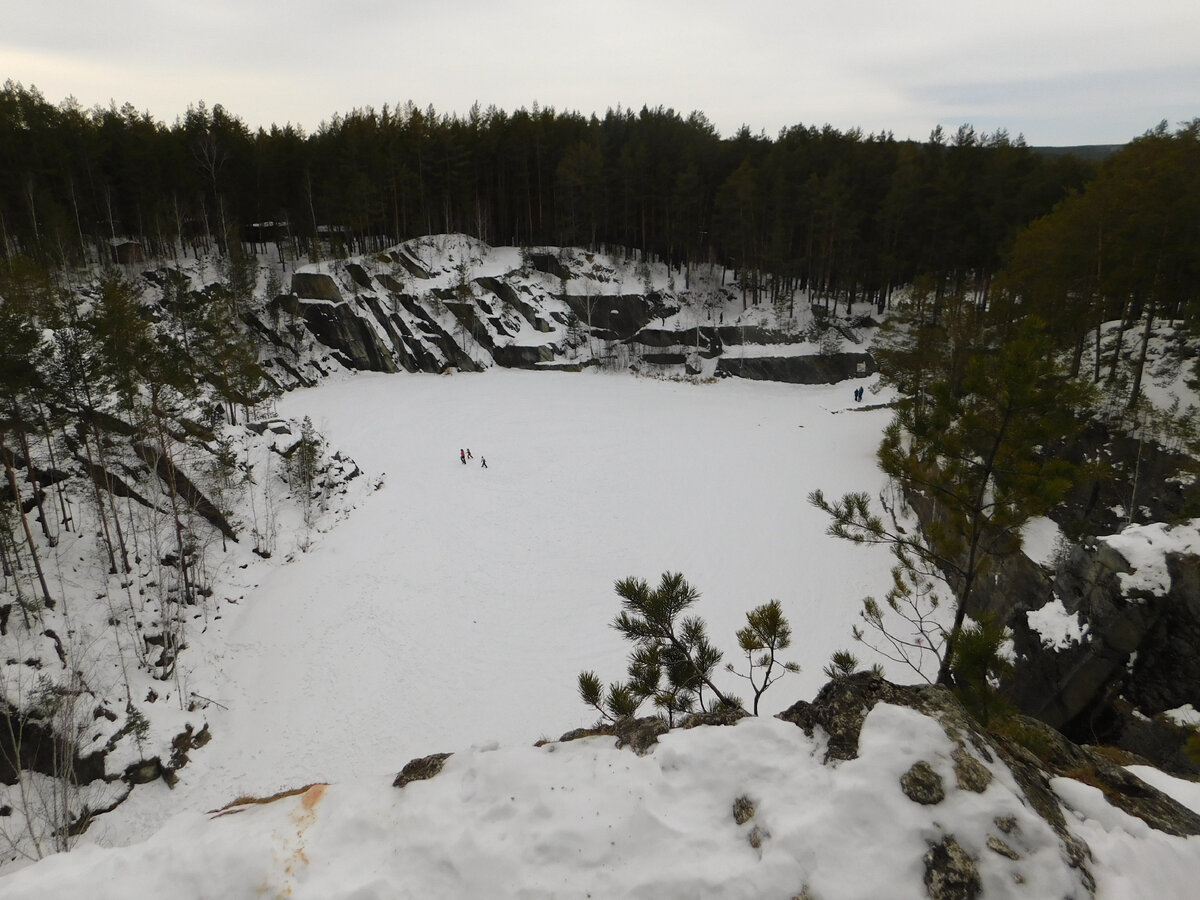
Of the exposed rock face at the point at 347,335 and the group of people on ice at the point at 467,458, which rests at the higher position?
the exposed rock face at the point at 347,335

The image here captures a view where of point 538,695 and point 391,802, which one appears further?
point 538,695

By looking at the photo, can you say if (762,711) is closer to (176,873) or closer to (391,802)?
(391,802)

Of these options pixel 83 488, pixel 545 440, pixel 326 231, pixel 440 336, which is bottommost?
pixel 545 440

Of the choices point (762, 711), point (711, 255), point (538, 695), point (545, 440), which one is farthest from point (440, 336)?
point (762, 711)

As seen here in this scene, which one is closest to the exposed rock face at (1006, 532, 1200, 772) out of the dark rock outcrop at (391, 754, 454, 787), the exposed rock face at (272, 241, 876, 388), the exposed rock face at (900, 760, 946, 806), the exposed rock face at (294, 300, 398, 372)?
the exposed rock face at (900, 760, 946, 806)

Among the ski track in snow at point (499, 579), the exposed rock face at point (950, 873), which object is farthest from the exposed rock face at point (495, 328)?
the exposed rock face at point (950, 873)

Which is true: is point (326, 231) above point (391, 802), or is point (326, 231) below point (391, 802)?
above

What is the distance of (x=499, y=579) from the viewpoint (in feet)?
57.4

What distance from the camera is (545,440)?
90.8 feet

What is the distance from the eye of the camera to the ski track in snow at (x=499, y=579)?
1256cm

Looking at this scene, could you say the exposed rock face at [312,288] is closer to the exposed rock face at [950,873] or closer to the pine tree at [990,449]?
the pine tree at [990,449]

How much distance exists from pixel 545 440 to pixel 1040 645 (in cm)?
2148

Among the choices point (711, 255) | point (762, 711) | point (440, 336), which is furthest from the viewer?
point (711, 255)

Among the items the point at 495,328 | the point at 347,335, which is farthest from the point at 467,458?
the point at 347,335
